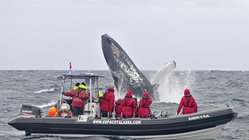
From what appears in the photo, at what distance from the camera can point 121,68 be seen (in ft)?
78.6

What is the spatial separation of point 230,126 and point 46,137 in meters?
6.90

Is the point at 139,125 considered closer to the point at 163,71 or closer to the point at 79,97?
the point at 79,97

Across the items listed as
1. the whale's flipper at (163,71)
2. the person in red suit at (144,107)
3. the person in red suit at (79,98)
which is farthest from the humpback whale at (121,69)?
the person in red suit at (144,107)

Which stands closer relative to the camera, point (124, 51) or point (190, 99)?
point (190, 99)

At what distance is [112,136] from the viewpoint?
14.3m

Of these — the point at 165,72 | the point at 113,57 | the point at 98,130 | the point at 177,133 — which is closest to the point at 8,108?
the point at 113,57

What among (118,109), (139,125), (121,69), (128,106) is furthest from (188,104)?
(121,69)

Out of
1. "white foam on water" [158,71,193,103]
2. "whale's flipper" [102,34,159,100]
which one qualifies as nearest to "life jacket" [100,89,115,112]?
"whale's flipper" [102,34,159,100]

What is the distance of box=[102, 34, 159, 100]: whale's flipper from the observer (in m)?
23.8

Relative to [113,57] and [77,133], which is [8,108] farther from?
[77,133]

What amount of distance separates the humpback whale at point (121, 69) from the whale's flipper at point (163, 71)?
1.52 m

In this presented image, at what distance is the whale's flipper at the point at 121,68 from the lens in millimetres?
23844

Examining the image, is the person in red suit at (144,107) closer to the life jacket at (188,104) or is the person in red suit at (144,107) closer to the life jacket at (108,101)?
the life jacket at (108,101)

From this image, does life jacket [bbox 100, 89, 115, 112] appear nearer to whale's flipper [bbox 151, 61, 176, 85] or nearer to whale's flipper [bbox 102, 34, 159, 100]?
whale's flipper [bbox 102, 34, 159, 100]
